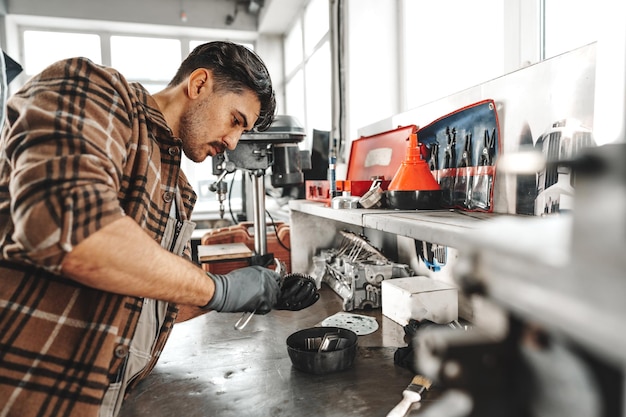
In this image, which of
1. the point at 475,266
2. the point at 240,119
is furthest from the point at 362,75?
the point at 475,266

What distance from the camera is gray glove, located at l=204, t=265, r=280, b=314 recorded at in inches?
41.1

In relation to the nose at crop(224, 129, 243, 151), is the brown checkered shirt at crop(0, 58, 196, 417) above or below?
below

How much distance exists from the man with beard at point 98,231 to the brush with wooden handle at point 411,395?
1.39 ft

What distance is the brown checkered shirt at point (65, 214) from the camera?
725 mm

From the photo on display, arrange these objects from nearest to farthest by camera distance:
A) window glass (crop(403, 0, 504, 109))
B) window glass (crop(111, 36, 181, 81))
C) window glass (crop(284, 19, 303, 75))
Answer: window glass (crop(403, 0, 504, 109)) < window glass (crop(284, 19, 303, 75)) < window glass (crop(111, 36, 181, 81))

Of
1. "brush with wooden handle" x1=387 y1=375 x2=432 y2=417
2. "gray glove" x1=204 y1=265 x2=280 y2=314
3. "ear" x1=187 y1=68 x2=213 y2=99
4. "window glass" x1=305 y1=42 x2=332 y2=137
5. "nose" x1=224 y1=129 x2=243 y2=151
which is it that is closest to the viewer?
"brush with wooden handle" x1=387 y1=375 x2=432 y2=417

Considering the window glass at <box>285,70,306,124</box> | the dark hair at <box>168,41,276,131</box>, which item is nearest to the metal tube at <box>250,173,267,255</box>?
the dark hair at <box>168,41,276,131</box>

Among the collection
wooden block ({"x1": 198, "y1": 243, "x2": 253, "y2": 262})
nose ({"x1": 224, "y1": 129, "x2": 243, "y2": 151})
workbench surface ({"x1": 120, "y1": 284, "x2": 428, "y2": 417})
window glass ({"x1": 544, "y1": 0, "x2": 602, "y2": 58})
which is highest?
window glass ({"x1": 544, "y1": 0, "x2": 602, "y2": 58})

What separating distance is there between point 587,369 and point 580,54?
3.33ft

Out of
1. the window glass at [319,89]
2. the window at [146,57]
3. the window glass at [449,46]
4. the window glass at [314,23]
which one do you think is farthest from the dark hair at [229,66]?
the window at [146,57]

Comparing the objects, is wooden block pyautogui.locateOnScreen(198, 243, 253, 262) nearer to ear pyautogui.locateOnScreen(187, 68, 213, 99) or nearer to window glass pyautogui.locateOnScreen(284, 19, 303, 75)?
ear pyautogui.locateOnScreen(187, 68, 213, 99)

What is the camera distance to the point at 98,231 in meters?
0.75

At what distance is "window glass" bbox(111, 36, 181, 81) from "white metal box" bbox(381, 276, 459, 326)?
5216 millimetres

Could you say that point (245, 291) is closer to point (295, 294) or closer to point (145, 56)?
point (295, 294)
